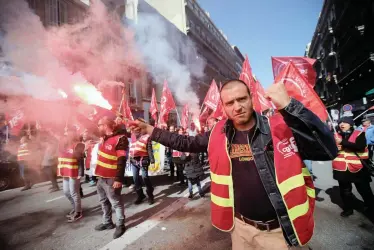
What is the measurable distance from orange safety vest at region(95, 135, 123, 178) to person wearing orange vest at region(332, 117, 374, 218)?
414 cm

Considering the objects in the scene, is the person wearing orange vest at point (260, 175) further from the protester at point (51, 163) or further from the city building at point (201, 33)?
the city building at point (201, 33)

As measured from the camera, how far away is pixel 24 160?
804 cm

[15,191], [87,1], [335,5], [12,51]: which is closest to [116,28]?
[87,1]

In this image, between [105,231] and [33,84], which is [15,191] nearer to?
[33,84]

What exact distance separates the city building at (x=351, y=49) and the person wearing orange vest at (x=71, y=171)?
64.8 ft

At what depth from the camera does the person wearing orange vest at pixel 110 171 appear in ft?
12.7

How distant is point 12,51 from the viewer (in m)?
9.42

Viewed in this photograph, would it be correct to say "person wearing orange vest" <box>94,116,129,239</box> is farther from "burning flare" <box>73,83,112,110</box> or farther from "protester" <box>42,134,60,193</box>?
"protester" <box>42,134,60,193</box>

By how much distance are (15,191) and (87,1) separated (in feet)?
47.6

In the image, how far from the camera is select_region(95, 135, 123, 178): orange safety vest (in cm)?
390

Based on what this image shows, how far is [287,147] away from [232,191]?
21.7 inches

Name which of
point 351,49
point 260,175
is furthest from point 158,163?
point 351,49

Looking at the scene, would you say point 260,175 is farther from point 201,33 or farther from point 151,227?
point 201,33

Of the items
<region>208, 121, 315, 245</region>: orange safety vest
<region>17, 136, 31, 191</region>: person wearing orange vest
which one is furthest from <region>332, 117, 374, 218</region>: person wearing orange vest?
<region>17, 136, 31, 191</region>: person wearing orange vest
